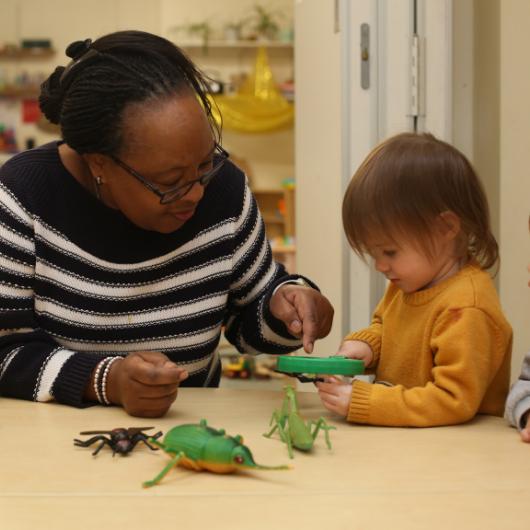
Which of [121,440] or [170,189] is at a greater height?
[170,189]

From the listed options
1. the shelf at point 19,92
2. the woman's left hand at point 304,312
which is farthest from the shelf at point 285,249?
the woman's left hand at point 304,312

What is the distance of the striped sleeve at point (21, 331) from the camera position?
139 cm

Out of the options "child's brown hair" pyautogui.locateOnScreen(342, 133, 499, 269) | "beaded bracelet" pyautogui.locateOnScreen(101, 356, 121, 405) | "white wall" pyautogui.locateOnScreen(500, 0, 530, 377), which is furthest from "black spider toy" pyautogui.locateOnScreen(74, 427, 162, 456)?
"white wall" pyautogui.locateOnScreen(500, 0, 530, 377)

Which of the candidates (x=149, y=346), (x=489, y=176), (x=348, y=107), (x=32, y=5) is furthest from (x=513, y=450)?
(x=32, y=5)

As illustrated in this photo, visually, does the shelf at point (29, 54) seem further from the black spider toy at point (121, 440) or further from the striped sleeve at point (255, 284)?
the black spider toy at point (121, 440)

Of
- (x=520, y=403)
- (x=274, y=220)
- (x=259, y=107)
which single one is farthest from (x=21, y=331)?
(x=259, y=107)

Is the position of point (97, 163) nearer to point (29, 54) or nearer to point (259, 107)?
point (259, 107)

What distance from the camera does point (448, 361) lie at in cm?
124

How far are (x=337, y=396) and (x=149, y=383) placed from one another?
0.26m

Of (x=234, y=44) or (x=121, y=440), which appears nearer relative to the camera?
(x=121, y=440)

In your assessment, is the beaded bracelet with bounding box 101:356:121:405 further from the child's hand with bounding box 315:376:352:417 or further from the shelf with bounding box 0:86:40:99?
the shelf with bounding box 0:86:40:99

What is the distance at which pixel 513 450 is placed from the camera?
3.58 feet

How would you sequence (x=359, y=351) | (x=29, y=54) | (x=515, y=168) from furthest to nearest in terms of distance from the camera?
(x=29, y=54) → (x=515, y=168) → (x=359, y=351)

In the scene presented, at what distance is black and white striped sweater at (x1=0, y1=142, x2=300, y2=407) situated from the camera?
4.74 feet
